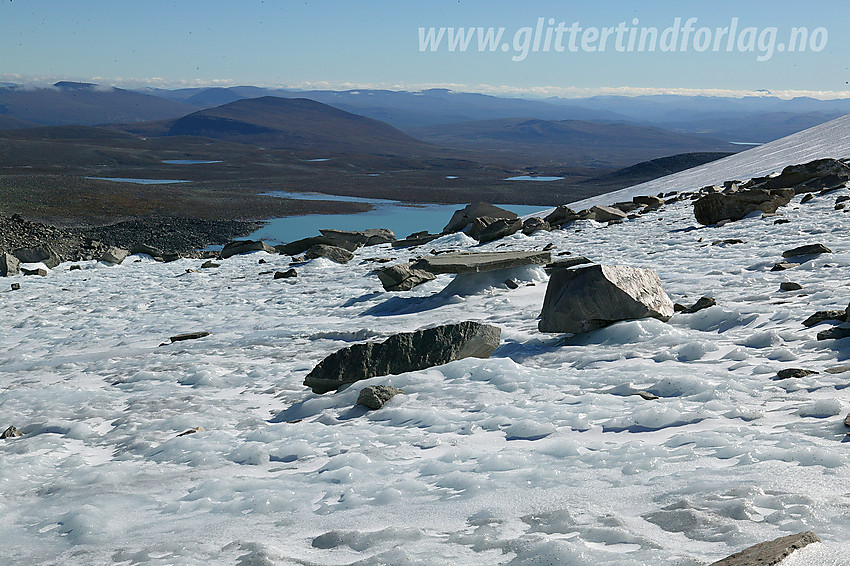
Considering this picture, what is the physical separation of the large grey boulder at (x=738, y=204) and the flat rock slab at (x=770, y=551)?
45.0 ft

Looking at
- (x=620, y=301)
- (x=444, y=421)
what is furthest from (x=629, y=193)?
(x=444, y=421)

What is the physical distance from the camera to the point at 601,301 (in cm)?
707

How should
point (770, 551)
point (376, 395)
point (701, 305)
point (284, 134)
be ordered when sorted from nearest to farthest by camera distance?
point (770, 551), point (376, 395), point (701, 305), point (284, 134)

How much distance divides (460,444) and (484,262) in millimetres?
6018

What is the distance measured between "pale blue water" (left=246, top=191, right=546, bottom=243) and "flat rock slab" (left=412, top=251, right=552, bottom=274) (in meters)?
31.7

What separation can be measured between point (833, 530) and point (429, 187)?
7573 centimetres

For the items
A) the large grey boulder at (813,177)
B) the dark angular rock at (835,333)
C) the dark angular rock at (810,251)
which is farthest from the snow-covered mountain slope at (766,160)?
the dark angular rock at (835,333)

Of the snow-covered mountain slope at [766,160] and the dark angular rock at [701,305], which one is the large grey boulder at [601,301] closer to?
the dark angular rock at [701,305]

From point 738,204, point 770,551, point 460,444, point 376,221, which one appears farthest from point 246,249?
point 376,221

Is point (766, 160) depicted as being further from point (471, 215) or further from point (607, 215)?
point (471, 215)

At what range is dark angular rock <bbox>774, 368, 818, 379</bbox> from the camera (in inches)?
201

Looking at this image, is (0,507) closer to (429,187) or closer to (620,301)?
(620,301)

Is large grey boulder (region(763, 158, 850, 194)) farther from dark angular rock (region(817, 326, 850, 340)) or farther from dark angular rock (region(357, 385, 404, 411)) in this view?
dark angular rock (region(357, 385, 404, 411))

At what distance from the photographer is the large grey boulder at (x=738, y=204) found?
1516 centimetres
